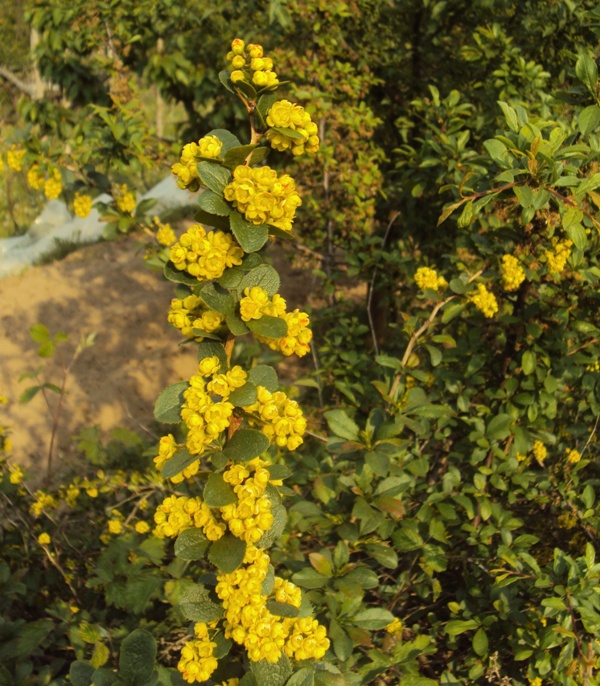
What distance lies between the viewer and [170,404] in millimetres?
1067

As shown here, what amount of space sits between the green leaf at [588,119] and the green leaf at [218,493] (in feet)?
4.17

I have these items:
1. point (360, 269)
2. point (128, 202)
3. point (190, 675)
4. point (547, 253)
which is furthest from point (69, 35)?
point (190, 675)

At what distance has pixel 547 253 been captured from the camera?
185 centimetres

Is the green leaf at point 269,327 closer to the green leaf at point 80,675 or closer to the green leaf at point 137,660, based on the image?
the green leaf at point 137,660

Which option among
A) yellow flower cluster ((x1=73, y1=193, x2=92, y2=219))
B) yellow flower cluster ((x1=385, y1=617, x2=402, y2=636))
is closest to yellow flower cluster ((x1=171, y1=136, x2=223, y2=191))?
yellow flower cluster ((x1=385, y1=617, x2=402, y2=636))

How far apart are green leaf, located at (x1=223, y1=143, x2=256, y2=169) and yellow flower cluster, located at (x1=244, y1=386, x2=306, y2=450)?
36cm

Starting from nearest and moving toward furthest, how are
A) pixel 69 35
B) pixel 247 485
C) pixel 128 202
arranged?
pixel 247 485 → pixel 128 202 → pixel 69 35

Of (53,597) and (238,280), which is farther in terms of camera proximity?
(53,597)

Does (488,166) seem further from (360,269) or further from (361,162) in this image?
(361,162)

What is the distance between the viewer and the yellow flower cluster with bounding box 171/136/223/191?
3.35ft

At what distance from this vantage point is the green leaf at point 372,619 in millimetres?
1539

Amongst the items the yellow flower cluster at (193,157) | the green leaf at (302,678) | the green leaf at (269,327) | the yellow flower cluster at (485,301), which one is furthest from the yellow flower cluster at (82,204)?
the green leaf at (302,678)

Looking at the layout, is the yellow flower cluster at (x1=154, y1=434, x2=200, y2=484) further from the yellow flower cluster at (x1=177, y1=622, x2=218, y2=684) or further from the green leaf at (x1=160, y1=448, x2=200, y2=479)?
the yellow flower cluster at (x1=177, y1=622, x2=218, y2=684)

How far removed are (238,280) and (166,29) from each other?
3.40 m
